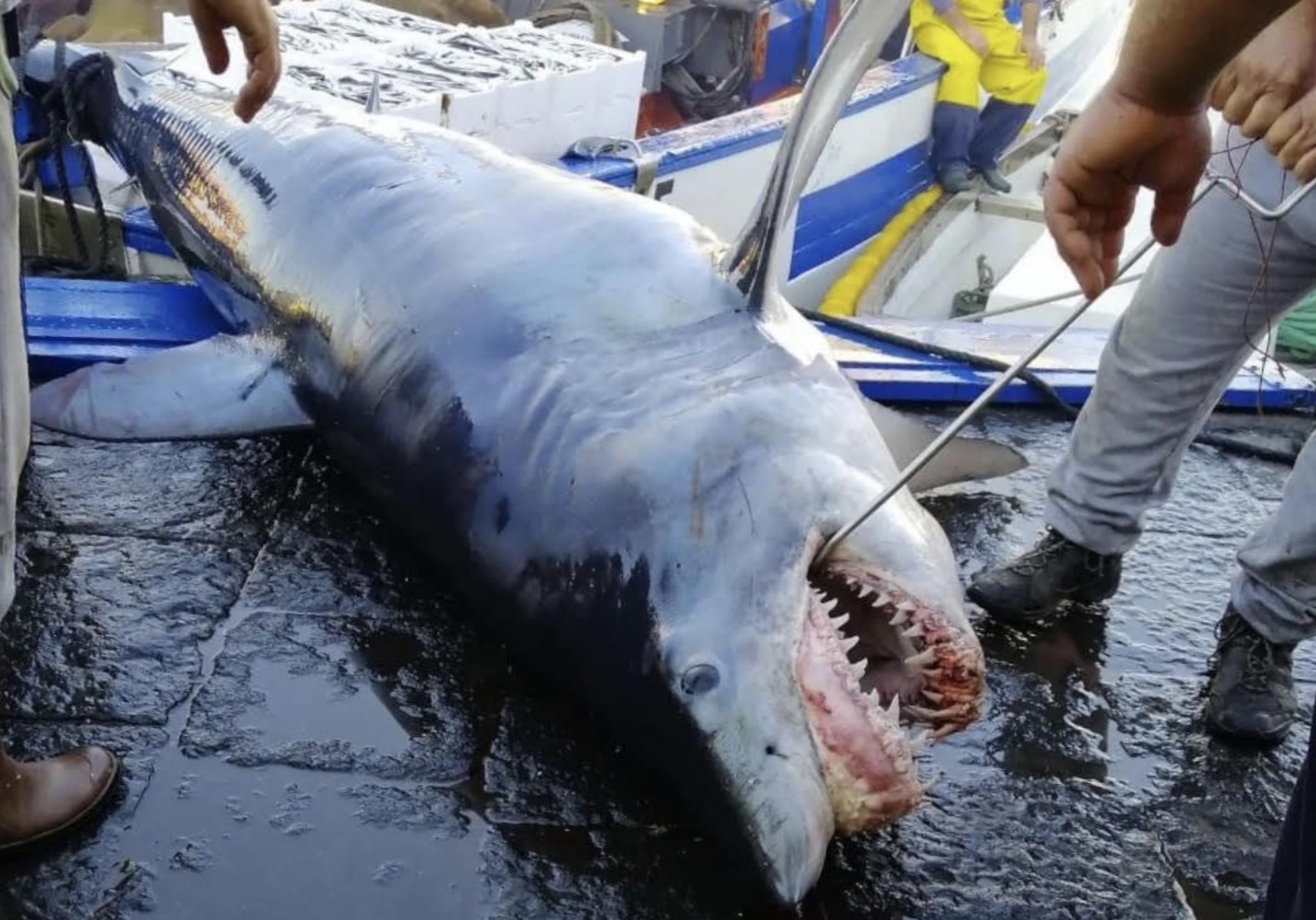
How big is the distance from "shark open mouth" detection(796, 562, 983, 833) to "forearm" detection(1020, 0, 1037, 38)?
7.96 m

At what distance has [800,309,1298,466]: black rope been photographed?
3.95 metres

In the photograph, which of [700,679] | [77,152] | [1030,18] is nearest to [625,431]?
[700,679]

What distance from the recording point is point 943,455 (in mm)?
3217

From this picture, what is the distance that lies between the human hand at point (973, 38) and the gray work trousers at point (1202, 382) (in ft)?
21.5

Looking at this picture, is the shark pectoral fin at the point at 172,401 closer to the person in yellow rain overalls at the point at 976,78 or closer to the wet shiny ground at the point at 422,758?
the wet shiny ground at the point at 422,758

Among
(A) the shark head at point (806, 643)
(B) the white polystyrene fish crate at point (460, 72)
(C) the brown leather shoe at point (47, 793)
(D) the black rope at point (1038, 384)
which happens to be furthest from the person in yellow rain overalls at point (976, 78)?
(C) the brown leather shoe at point (47, 793)

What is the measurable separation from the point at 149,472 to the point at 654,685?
1.79 m

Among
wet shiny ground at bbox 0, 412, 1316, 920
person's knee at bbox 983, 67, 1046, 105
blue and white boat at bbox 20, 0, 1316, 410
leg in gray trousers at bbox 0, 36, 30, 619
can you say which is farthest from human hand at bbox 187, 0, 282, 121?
person's knee at bbox 983, 67, 1046, 105

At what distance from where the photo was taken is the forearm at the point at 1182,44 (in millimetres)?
1465

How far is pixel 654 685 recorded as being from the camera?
2.14 m

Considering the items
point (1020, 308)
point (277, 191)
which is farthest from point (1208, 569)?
point (277, 191)

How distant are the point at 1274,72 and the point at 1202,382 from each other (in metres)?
0.68

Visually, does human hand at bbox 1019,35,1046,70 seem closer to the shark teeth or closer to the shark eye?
the shark teeth

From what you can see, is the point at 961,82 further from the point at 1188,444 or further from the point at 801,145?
the point at 801,145
